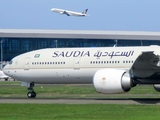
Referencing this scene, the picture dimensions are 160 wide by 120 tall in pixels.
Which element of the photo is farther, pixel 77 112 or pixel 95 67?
pixel 95 67

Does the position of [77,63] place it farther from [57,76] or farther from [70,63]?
[57,76]

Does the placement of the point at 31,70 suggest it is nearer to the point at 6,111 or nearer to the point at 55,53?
the point at 55,53

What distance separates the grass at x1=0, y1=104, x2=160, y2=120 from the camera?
20.2 metres

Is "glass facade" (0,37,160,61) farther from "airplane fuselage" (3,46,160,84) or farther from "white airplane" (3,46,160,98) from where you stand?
"airplane fuselage" (3,46,160,84)

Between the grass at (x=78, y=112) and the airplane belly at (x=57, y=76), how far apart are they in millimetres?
6018

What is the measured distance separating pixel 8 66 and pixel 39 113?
12.9 metres

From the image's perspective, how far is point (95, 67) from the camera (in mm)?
30859

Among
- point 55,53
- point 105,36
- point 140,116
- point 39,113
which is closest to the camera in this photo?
point 140,116

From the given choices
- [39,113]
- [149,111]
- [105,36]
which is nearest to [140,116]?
[149,111]

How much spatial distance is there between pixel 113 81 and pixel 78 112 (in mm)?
6161

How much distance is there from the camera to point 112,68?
30.4 m

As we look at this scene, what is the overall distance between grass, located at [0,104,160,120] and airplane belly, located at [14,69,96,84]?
19.7ft

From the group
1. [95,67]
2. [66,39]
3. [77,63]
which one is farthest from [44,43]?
[95,67]

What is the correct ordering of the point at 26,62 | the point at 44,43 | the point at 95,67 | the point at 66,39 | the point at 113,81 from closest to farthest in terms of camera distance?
the point at 113,81, the point at 95,67, the point at 26,62, the point at 66,39, the point at 44,43
